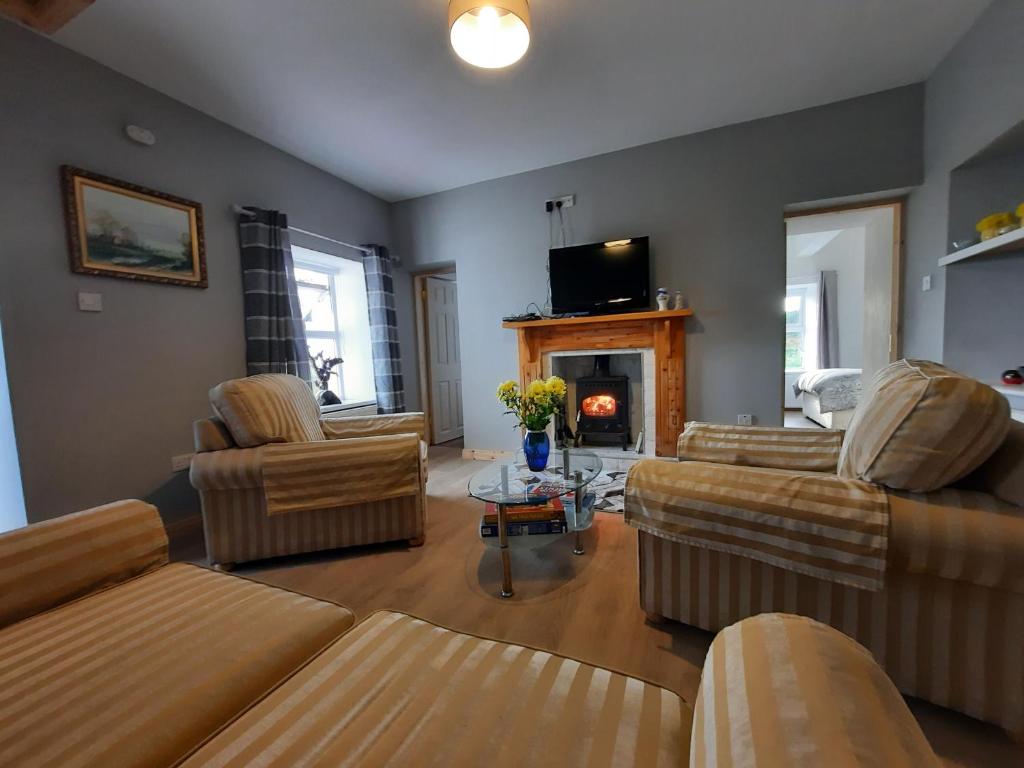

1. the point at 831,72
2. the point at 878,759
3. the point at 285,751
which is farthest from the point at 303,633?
the point at 831,72

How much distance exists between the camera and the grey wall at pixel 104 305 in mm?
1989

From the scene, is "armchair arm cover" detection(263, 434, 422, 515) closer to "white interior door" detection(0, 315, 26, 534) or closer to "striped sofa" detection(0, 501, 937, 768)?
"striped sofa" detection(0, 501, 937, 768)

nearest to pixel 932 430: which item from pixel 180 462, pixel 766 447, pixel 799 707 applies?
pixel 766 447

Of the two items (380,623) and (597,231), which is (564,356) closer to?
(597,231)

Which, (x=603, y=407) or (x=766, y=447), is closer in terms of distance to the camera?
(x=766, y=447)

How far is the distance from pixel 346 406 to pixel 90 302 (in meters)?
1.84

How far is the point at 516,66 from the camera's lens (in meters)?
2.35

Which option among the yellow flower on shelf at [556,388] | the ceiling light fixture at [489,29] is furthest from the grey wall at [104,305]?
the yellow flower on shelf at [556,388]

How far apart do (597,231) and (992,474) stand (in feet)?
9.91

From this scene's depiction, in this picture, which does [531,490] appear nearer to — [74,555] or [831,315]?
[74,555]

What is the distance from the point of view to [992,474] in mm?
998

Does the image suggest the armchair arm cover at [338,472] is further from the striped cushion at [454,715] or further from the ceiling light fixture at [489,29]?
the ceiling light fixture at [489,29]

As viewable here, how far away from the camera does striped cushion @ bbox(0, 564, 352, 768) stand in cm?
63

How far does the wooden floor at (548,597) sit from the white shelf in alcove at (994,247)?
2.14m
